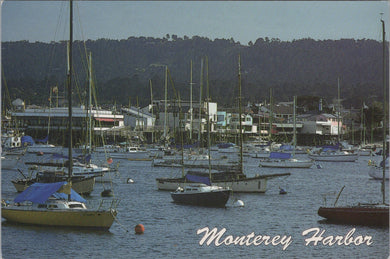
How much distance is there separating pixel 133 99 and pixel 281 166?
114m

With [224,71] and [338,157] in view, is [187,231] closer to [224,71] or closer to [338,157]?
[338,157]

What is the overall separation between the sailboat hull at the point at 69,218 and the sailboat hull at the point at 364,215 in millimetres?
9433

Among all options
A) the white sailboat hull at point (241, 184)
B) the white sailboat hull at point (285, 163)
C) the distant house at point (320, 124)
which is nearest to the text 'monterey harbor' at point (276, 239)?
the white sailboat hull at point (241, 184)

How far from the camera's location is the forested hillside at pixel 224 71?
131m

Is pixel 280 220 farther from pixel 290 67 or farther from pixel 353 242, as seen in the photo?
pixel 290 67

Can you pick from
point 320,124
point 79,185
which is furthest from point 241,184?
point 320,124

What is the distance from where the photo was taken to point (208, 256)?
21969 millimetres

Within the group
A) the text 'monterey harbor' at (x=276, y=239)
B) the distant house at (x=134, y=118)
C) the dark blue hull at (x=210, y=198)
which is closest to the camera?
the text 'monterey harbor' at (x=276, y=239)

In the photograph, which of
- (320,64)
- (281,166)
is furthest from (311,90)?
(281,166)

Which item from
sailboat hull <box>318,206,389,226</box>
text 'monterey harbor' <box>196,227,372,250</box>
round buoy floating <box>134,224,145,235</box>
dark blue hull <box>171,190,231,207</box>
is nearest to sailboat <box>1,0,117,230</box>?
round buoy floating <box>134,224,145,235</box>

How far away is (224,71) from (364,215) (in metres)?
148

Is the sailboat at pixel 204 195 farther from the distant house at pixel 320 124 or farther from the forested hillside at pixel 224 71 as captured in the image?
the distant house at pixel 320 124

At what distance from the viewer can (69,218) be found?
79.3 feet

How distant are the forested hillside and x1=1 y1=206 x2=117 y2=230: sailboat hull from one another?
286ft
